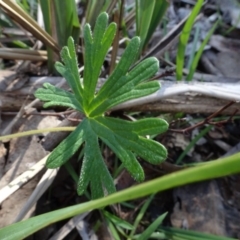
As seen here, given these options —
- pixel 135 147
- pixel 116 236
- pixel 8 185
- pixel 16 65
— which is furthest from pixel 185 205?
pixel 16 65

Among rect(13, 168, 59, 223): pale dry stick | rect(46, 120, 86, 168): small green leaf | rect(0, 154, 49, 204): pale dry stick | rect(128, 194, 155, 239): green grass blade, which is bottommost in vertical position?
rect(128, 194, 155, 239): green grass blade

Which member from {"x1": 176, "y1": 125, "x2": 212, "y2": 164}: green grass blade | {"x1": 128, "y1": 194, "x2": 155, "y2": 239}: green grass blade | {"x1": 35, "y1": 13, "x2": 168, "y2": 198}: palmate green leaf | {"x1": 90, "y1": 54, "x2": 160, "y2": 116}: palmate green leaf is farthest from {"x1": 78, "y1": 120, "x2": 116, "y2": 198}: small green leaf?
{"x1": 176, "y1": 125, "x2": 212, "y2": 164}: green grass blade

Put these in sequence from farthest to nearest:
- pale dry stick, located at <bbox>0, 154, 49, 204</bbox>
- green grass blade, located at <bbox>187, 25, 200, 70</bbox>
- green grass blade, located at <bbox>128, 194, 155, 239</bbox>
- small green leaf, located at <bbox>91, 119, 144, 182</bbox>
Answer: green grass blade, located at <bbox>187, 25, 200, 70</bbox>
green grass blade, located at <bbox>128, 194, 155, 239</bbox>
pale dry stick, located at <bbox>0, 154, 49, 204</bbox>
small green leaf, located at <bbox>91, 119, 144, 182</bbox>

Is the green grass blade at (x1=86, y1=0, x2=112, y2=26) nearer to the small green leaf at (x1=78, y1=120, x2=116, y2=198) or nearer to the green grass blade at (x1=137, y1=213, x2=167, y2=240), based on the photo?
the small green leaf at (x1=78, y1=120, x2=116, y2=198)

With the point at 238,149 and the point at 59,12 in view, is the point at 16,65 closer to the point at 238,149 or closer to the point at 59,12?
the point at 59,12

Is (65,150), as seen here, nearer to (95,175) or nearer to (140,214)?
(95,175)

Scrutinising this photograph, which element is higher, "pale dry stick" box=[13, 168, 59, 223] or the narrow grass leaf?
"pale dry stick" box=[13, 168, 59, 223]

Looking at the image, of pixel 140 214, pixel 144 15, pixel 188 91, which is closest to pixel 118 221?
pixel 140 214
